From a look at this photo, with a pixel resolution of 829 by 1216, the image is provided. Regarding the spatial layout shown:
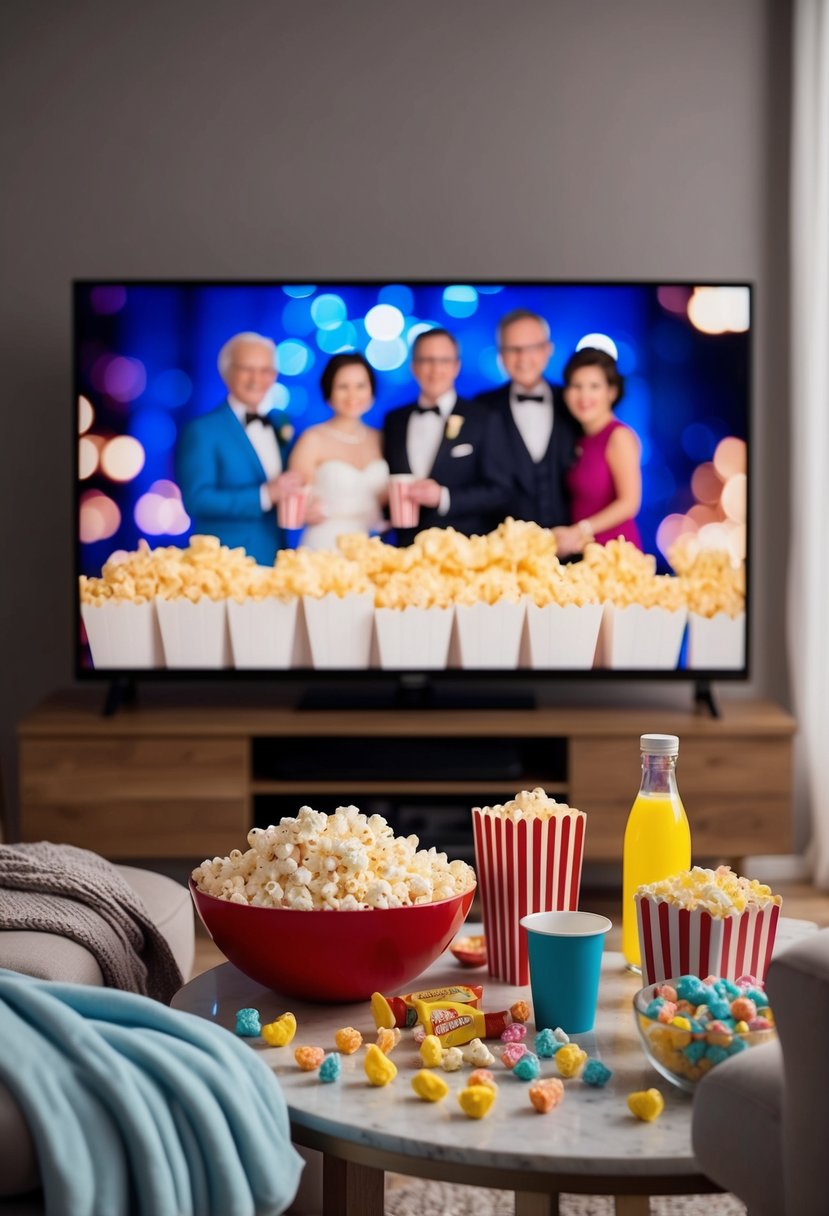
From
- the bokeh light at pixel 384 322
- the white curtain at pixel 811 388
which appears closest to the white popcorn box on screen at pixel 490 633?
the bokeh light at pixel 384 322

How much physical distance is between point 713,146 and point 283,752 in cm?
211

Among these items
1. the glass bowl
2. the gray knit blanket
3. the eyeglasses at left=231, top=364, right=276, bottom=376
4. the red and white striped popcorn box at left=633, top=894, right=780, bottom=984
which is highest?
the eyeglasses at left=231, top=364, right=276, bottom=376

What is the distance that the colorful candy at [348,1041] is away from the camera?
4.58 ft

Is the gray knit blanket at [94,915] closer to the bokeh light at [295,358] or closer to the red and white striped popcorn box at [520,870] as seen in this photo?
the red and white striped popcorn box at [520,870]

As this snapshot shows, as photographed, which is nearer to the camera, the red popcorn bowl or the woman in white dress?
the red popcorn bowl

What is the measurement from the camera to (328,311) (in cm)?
362

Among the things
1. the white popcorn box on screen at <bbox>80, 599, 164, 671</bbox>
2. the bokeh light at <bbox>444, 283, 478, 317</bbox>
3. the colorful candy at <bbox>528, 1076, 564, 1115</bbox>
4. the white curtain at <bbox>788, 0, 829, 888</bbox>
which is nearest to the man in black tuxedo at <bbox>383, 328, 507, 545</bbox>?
the bokeh light at <bbox>444, 283, 478, 317</bbox>

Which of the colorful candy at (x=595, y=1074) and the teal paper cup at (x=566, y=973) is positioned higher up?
the teal paper cup at (x=566, y=973)

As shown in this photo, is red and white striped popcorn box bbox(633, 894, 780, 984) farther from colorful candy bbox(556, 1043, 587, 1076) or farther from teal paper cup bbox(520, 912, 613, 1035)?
colorful candy bbox(556, 1043, 587, 1076)

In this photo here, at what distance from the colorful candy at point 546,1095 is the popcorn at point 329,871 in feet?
0.92

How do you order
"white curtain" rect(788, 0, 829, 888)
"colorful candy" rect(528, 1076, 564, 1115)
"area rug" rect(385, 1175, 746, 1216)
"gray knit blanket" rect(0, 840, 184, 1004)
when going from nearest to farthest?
1. "colorful candy" rect(528, 1076, 564, 1115)
2. "gray knit blanket" rect(0, 840, 184, 1004)
3. "area rug" rect(385, 1175, 746, 1216)
4. "white curtain" rect(788, 0, 829, 888)

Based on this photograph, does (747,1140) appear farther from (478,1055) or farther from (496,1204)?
(496,1204)

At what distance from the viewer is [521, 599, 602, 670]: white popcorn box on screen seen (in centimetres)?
362

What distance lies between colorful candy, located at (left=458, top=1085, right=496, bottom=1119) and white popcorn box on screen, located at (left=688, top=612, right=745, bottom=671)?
2504mm
